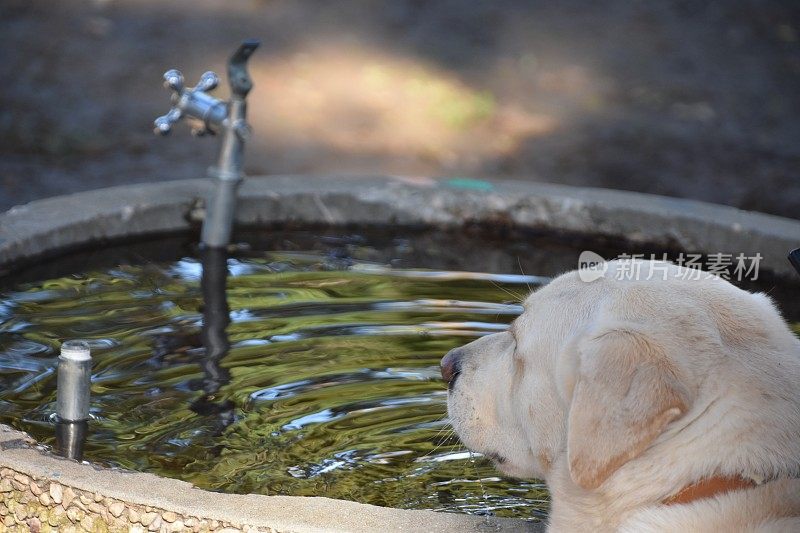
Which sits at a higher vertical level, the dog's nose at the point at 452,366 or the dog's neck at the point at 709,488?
the dog's nose at the point at 452,366

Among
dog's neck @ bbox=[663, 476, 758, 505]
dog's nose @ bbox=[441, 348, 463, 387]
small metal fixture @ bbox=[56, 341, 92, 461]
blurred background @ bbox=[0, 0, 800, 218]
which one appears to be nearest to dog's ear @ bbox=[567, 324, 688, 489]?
dog's neck @ bbox=[663, 476, 758, 505]

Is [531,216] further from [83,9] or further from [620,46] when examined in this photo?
[83,9]

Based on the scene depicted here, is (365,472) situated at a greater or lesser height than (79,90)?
lesser

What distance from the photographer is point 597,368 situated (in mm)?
2270

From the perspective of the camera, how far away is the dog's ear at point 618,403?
7.32 feet

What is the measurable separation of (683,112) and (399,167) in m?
3.02

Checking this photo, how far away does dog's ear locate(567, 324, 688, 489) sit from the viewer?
223cm

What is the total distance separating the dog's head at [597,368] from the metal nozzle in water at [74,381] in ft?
3.64

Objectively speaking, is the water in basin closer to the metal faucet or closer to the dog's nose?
the metal faucet

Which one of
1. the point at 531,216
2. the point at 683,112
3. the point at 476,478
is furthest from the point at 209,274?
the point at 683,112

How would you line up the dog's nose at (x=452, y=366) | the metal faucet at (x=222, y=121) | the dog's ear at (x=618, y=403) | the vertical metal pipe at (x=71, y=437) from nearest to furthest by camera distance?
1. the dog's ear at (x=618, y=403)
2. the dog's nose at (x=452, y=366)
3. the vertical metal pipe at (x=71, y=437)
4. the metal faucet at (x=222, y=121)

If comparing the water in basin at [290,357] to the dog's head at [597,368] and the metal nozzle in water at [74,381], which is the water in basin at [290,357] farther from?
the dog's head at [597,368]

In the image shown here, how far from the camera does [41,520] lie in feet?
9.25

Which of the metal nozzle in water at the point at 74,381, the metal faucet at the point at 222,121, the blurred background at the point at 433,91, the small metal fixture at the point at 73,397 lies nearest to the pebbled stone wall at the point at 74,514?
the small metal fixture at the point at 73,397
